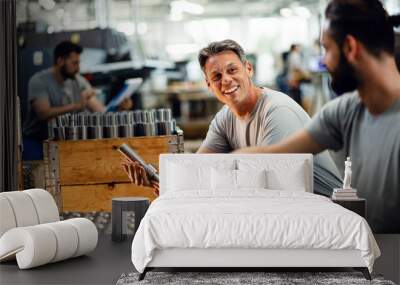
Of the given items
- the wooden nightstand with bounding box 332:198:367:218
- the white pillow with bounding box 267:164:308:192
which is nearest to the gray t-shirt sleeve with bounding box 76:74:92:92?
the white pillow with bounding box 267:164:308:192

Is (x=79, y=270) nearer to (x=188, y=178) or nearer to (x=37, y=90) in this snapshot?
(x=188, y=178)

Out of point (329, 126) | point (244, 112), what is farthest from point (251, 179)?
point (329, 126)

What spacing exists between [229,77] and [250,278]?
2.72 metres

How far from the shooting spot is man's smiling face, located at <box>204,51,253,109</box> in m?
7.30

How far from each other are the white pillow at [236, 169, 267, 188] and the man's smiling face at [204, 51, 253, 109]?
0.96 meters

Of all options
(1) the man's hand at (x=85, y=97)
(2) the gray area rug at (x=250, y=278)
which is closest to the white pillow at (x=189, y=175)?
(1) the man's hand at (x=85, y=97)

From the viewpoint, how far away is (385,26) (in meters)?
7.04

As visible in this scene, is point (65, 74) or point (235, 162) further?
point (65, 74)

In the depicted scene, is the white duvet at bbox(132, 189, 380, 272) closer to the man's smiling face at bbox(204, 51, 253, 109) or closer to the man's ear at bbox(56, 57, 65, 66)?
the man's smiling face at bbox(204, 51, 253, 109)

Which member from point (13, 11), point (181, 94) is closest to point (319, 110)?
point (181, 94)

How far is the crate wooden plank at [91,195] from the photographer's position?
7.53 metres

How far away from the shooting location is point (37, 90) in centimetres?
755

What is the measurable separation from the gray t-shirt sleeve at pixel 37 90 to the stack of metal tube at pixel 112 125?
291 mm

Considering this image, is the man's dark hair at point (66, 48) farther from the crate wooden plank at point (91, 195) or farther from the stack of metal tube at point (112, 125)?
the crate wooden plank at point (91, 195)
